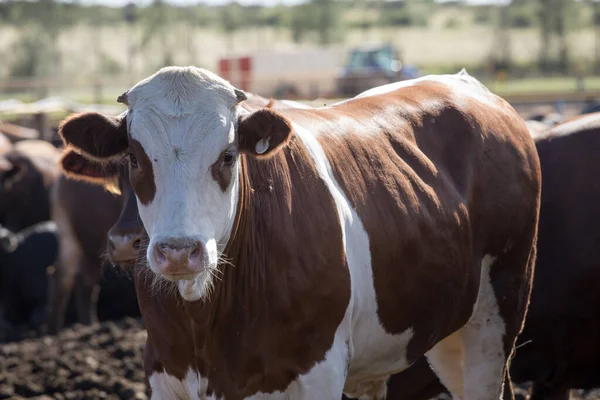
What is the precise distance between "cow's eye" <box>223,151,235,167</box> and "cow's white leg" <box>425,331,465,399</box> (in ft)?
6.46

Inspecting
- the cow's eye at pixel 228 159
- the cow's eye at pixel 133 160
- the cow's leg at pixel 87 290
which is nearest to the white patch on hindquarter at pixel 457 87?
the cow's eye at pixel 228 159

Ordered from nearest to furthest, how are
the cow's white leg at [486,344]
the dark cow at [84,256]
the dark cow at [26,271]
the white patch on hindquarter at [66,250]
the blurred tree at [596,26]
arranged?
the cow's white leg at [486,344]
the dark cow at [84,256]
the white patch on hindquarter at [66,250]
the dark cow at [26,271]
the blurred tree at [596,26]

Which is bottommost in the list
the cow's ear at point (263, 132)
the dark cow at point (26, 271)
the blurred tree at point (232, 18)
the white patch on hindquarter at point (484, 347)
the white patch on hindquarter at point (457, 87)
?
the blurred tree at point (232, 18)

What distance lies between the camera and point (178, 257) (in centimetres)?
321

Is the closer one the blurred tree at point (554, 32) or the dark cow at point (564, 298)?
the dark cow at point (564, 298)

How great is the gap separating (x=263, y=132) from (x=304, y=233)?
439 millimetres

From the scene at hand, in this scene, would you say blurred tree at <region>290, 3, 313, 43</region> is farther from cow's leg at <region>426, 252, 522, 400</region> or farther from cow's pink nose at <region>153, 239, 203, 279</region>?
cow's pink nose at <region>153, 239, 203, 279</region>

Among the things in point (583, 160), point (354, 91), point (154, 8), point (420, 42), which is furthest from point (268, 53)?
point (420, 42)

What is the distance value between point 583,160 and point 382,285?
2.32 meters

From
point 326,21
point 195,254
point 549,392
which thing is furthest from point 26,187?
point 326,21

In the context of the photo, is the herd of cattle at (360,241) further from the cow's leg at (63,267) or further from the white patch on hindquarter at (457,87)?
the cow's leg at (63,267)

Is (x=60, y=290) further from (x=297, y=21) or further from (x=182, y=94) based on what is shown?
(x=297, y=21)

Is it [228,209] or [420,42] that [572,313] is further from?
[420,42]

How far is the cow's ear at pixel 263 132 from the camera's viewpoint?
11.8 feet
